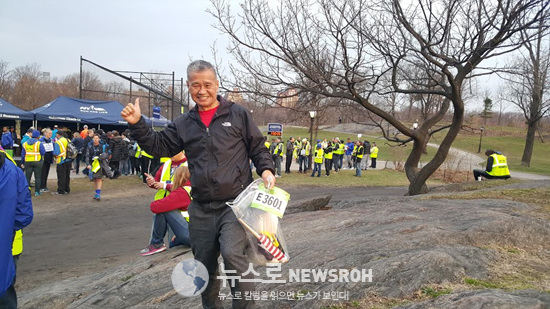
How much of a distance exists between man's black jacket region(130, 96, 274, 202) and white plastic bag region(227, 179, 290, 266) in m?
0.17

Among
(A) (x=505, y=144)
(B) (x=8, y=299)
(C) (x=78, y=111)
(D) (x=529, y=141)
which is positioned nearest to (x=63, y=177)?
(B) (x=8, y=299)

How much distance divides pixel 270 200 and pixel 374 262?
4.49ft

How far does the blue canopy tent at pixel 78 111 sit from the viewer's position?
2108cm

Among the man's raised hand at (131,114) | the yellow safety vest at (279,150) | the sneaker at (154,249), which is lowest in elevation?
the sneaker at (154,249)

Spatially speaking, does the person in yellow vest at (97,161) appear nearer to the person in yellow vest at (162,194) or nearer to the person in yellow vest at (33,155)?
the person in yellow vest at (33,155)

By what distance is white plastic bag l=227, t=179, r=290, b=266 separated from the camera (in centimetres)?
290

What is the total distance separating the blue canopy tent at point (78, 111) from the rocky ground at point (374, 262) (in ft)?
48.8

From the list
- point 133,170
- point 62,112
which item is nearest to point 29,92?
point 62,112

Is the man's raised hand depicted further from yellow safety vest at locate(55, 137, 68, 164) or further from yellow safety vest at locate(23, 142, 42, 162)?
yellow safety vest at locate(55, 137, 68, 164)

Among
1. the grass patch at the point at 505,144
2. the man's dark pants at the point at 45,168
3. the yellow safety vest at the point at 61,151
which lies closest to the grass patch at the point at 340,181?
the yellow safety vest at the point at 61,151

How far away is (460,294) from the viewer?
109 inches

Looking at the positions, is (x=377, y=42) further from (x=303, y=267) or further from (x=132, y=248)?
(x=132, y=248)

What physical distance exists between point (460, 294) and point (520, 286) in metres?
0.71

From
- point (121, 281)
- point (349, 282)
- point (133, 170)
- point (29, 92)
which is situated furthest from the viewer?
point (29, 92)
